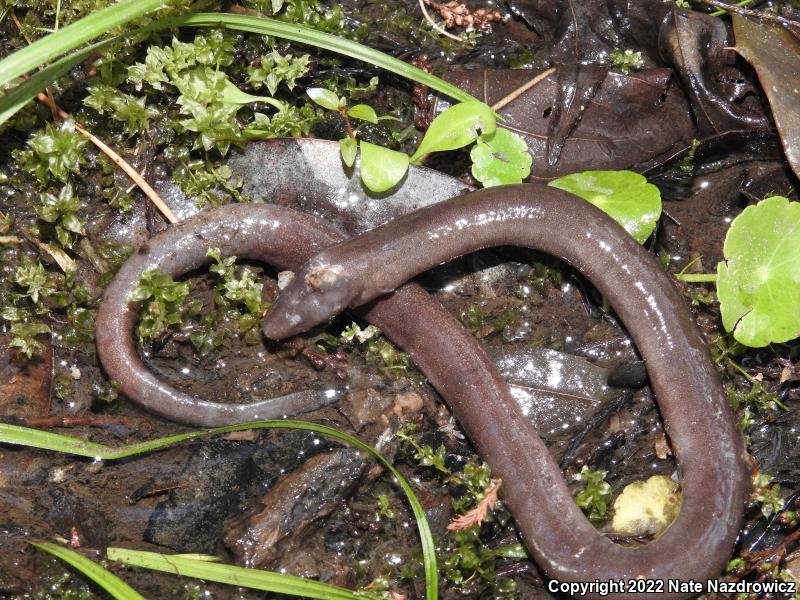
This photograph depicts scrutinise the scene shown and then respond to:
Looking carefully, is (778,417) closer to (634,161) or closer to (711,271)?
(711,271)

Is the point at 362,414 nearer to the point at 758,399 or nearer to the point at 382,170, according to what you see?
the point at 382,170

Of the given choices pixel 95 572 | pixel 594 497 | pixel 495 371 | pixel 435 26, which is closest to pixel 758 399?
pixel 594 497

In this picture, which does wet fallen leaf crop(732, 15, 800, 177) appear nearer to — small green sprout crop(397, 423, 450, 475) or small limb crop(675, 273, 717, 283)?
small limb crop(675, 273, 717, 283)

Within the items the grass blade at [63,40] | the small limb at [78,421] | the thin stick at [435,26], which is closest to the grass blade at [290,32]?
the grass blade at [63,40]

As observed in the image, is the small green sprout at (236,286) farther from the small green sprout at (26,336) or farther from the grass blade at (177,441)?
the small green sprout at (26,336)

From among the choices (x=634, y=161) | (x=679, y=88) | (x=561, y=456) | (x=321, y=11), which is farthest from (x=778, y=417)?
(x=321, y=11)

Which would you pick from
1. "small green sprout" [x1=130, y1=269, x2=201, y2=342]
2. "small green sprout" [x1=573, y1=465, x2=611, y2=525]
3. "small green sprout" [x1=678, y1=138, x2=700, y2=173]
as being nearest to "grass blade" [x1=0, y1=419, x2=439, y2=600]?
"small green sprout" [x1=130, y1=269, x2=201, y2=342]
